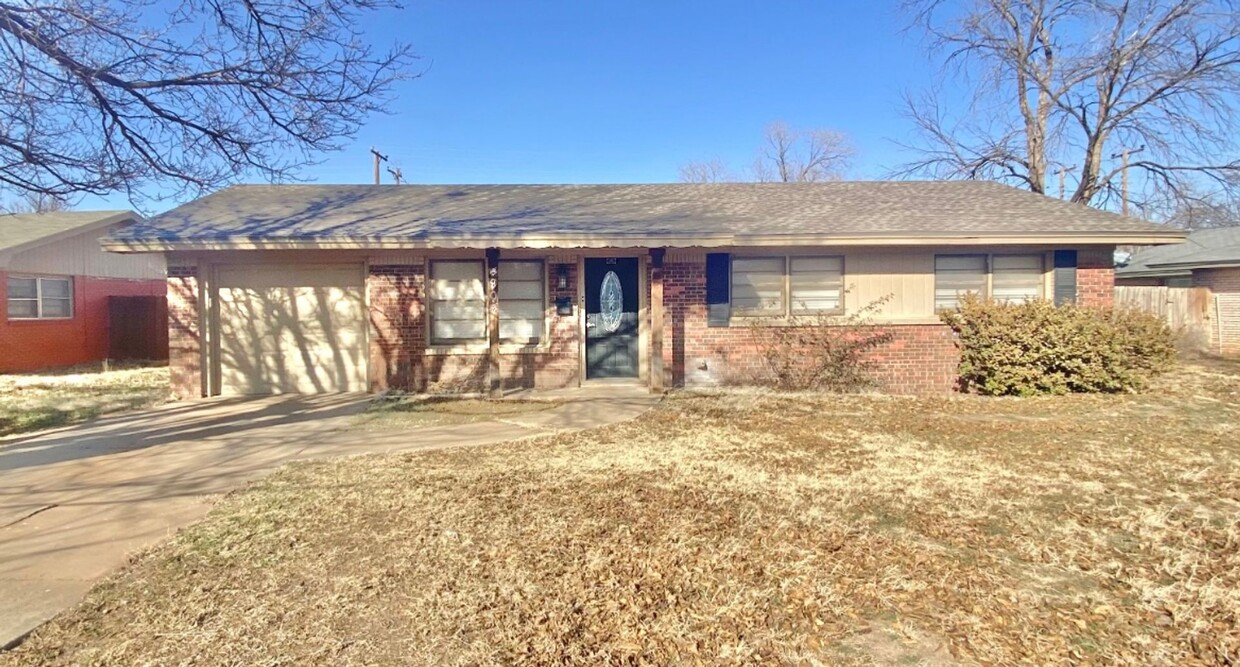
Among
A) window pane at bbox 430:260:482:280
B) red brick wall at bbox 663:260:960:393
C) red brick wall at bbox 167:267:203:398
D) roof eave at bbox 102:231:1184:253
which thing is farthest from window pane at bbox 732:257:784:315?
red brick wall at bbox 167:267:203:398

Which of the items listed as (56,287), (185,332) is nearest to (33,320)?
(56,287)

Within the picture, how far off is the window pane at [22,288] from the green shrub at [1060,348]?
18.5 meters

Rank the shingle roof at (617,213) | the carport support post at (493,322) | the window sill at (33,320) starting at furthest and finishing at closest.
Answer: the window sill at (33,320), the carport support post at (493,322), the shingle roof at (617,213)

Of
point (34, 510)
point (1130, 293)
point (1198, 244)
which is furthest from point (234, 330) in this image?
point (1198, 244)

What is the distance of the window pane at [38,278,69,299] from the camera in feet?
48.5

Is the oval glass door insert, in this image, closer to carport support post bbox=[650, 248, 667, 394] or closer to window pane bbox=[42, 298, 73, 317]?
carport support post bbox=[650, 248, 667, 394]

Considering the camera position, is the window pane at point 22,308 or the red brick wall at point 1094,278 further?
the window pane at point 22,308

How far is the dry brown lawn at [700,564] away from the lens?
2770 mm

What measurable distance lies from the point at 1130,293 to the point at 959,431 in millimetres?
12409

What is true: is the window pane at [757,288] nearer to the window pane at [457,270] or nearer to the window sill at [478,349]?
the window sill at [478,349]

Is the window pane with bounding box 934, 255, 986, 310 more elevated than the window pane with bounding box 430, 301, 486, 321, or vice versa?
the window pane with bounding box 934, 255, 986, 310

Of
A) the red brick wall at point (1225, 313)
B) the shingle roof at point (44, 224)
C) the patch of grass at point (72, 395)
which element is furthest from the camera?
the red brick wall at point (1225, 313)

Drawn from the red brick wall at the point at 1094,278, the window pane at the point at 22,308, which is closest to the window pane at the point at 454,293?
the red brick wall at the point at 1094,278

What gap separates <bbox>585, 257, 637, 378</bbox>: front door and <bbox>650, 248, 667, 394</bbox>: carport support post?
88 cm
